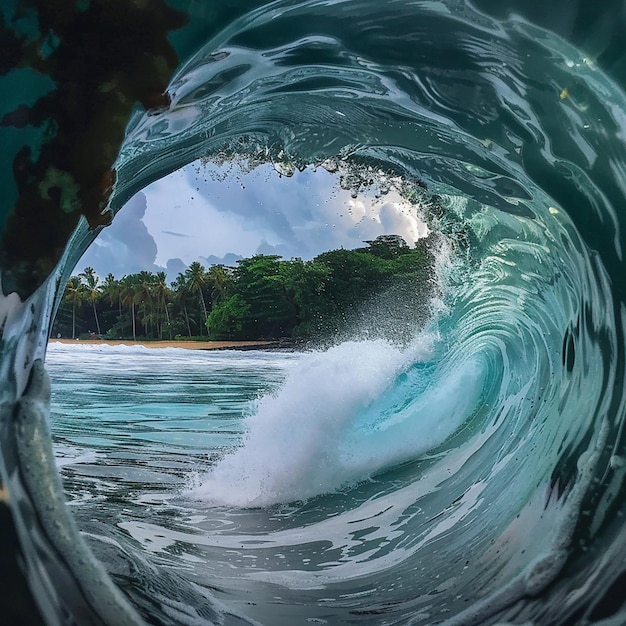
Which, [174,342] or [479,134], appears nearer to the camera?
[479,134]

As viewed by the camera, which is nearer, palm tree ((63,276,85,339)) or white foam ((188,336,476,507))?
white foam ((188,336,476,507))

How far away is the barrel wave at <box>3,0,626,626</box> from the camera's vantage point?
183cm

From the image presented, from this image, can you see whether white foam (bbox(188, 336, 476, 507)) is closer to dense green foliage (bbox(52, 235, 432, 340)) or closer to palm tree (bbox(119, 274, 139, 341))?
dense green foliage (bbox(52, 235, 432, 340))

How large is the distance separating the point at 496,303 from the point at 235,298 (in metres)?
18.0

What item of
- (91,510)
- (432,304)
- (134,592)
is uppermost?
(432,304)

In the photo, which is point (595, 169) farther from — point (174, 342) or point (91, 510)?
point (174, 342)

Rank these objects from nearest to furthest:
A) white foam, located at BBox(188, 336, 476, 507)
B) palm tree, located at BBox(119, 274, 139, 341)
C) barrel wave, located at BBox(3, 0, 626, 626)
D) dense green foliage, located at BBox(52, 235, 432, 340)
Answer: barrel wave, located at BBox(3, 0, 626, 626)
white foam, located at BBox(188, 336, 476, 507)
dense green foliage, located at BBox(52, 235, 432, 340)
palm tree, located at BBox(119, 274, 139, 341)

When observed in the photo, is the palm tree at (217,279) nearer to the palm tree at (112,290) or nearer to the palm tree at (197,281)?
the palm tree at (197,281)

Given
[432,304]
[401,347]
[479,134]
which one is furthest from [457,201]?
[401,347]

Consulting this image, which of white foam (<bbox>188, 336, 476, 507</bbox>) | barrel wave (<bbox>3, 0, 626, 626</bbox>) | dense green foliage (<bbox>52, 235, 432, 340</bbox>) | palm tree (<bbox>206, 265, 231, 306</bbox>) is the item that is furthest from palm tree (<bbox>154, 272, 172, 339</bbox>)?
barrel wave (<bbox>3, 0, 626, 626</bbox>)

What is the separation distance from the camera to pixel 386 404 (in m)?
7.18

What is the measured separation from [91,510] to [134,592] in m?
3.12

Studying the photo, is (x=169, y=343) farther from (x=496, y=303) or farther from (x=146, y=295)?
(x=496, y=303)

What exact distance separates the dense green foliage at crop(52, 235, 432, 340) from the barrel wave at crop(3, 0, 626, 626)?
15664 millimetres
